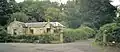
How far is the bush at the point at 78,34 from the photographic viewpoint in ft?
54.0

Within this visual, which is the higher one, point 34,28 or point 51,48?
point 34,28

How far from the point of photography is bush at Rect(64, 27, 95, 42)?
16.5 metres

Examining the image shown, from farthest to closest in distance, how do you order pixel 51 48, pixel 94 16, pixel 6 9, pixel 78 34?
pixel 94 16 < pixel 6 9 < pixel 78 34 < pixel 51 48

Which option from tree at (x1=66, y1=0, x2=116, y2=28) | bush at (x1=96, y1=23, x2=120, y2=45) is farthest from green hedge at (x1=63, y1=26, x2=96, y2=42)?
bush at (x1=96, y1=23, x2=120, y2=45)

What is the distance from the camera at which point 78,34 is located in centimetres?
1784

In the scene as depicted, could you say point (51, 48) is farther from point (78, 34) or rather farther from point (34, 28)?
point (34, 28)

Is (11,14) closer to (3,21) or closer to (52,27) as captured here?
(3,21)

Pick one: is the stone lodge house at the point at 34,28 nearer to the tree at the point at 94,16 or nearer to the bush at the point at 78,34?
the bush at the point at 78,34

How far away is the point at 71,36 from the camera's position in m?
17.0

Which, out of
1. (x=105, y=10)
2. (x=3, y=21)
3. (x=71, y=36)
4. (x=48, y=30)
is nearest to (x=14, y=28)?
(x=3, y=21)

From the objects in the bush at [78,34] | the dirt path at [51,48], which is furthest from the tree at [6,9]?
the dirt path at [51,48]

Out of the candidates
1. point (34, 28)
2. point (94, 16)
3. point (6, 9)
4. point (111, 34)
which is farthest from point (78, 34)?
point (6, 9)

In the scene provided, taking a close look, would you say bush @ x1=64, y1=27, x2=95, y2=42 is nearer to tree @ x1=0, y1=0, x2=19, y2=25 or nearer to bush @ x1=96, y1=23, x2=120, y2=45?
bush @ x1=96, y1=23, x2=120, y2=45

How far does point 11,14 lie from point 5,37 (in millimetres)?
4647
